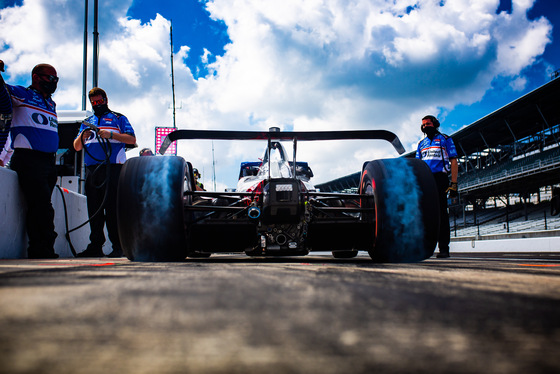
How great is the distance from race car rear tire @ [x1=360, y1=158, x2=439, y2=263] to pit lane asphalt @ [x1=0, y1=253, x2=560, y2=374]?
6.77 ft

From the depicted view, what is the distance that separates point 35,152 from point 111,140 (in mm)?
830

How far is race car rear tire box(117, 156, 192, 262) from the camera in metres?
2.96

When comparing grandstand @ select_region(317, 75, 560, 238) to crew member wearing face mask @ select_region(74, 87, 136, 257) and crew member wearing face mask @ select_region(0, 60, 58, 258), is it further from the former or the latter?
crew member wearing face mask @ select_region(0, 60, 58, 258)

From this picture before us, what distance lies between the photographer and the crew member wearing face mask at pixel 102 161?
4832 mm

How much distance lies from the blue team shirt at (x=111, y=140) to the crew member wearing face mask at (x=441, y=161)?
12.4 feet

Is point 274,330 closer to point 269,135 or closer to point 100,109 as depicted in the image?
point 269,135

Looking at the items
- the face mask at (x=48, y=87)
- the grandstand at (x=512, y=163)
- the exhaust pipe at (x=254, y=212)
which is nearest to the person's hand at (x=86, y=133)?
the face mask at (x=48, y=87)

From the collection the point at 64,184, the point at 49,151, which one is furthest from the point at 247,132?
the point at 64,184

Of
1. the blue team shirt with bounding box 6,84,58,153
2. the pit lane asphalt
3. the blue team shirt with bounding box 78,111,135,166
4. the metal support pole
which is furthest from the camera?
the metal support pole

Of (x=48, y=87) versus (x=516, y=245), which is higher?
(x=48, y=87)

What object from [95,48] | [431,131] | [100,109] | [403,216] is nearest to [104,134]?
[100,109]

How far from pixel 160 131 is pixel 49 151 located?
15131 millimetres

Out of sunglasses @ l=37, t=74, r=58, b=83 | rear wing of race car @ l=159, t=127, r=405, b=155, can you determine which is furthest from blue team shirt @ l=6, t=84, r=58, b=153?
rear wing of race car @ l=159, t=127, r=405, b=155

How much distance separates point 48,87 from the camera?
463cm
